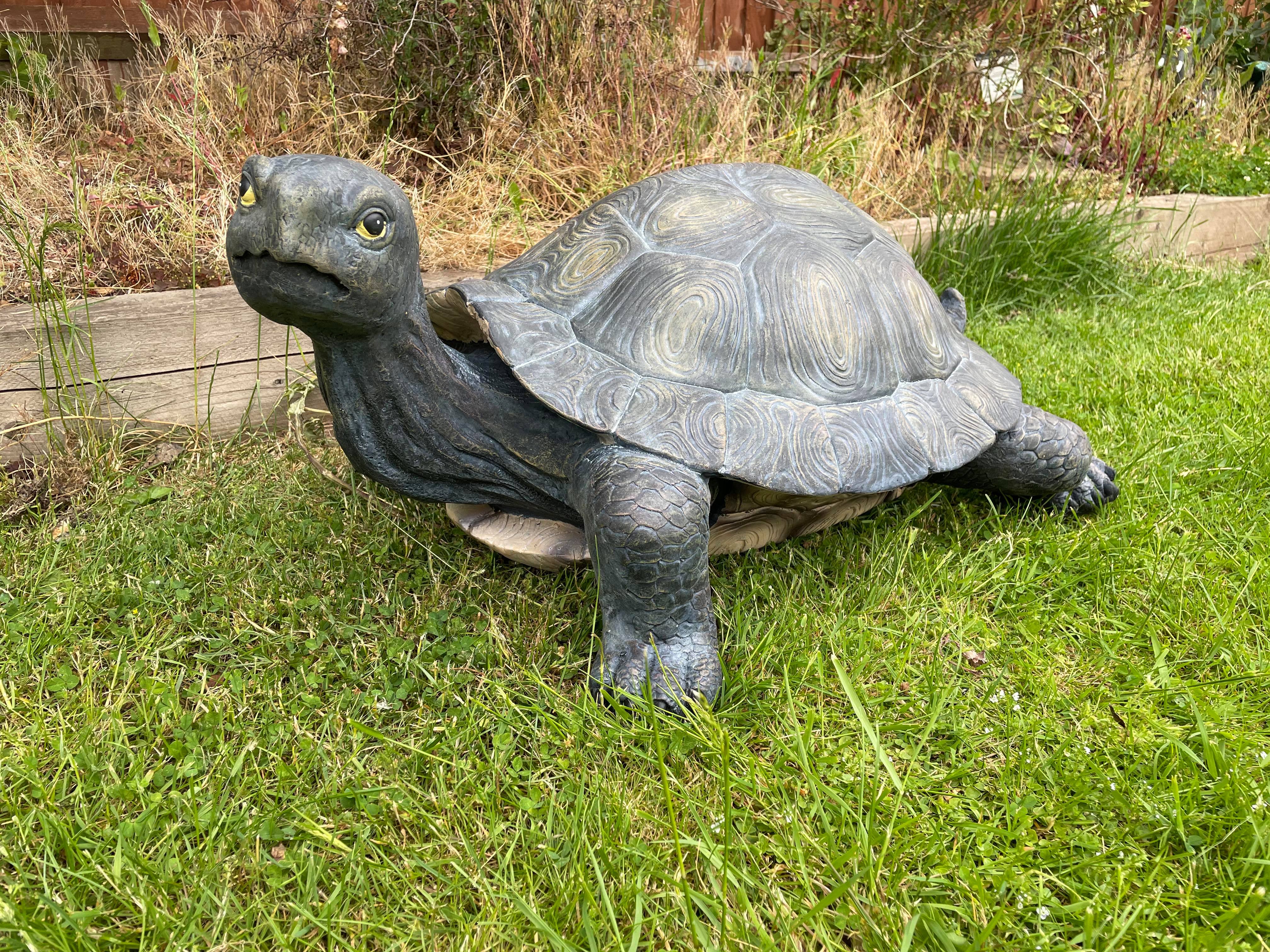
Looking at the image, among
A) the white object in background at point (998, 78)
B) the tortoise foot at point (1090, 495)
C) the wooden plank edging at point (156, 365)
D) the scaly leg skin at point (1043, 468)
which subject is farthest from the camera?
the white object in background at point (998, 78)

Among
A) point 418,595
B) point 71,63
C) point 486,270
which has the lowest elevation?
point 418,595

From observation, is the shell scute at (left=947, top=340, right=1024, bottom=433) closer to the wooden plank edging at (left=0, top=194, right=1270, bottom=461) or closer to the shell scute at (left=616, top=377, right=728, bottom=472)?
the shell scute at (left=616, top=377, right=728, bottom=472)

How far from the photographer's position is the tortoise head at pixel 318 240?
1428 mm

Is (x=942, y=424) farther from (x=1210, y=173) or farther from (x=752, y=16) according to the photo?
(x=1210, y=173)

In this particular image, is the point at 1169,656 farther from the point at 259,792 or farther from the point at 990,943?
the point at 259,792

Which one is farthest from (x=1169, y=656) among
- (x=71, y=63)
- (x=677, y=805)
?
(x=71, y=63)

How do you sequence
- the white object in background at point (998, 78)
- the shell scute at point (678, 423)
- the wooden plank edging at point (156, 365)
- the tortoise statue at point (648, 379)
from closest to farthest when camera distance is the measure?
the tortoise statue at point (648, 379) < the shell scute at point (678, 423) < the wooden plank edging at point (156, 365) < the white object in background at point (998, 78)

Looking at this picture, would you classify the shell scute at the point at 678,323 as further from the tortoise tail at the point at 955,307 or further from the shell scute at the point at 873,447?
the tortoise tail at the point at 955,307

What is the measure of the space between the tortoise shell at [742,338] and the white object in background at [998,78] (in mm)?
3950

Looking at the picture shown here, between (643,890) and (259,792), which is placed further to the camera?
(259,792)

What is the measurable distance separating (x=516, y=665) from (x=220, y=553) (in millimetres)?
941

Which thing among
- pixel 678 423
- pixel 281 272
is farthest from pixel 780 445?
pixel 281 272

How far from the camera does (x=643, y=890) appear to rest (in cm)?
135

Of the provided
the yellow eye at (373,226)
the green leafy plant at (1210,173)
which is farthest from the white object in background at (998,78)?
the yellow eye at (373,226)
